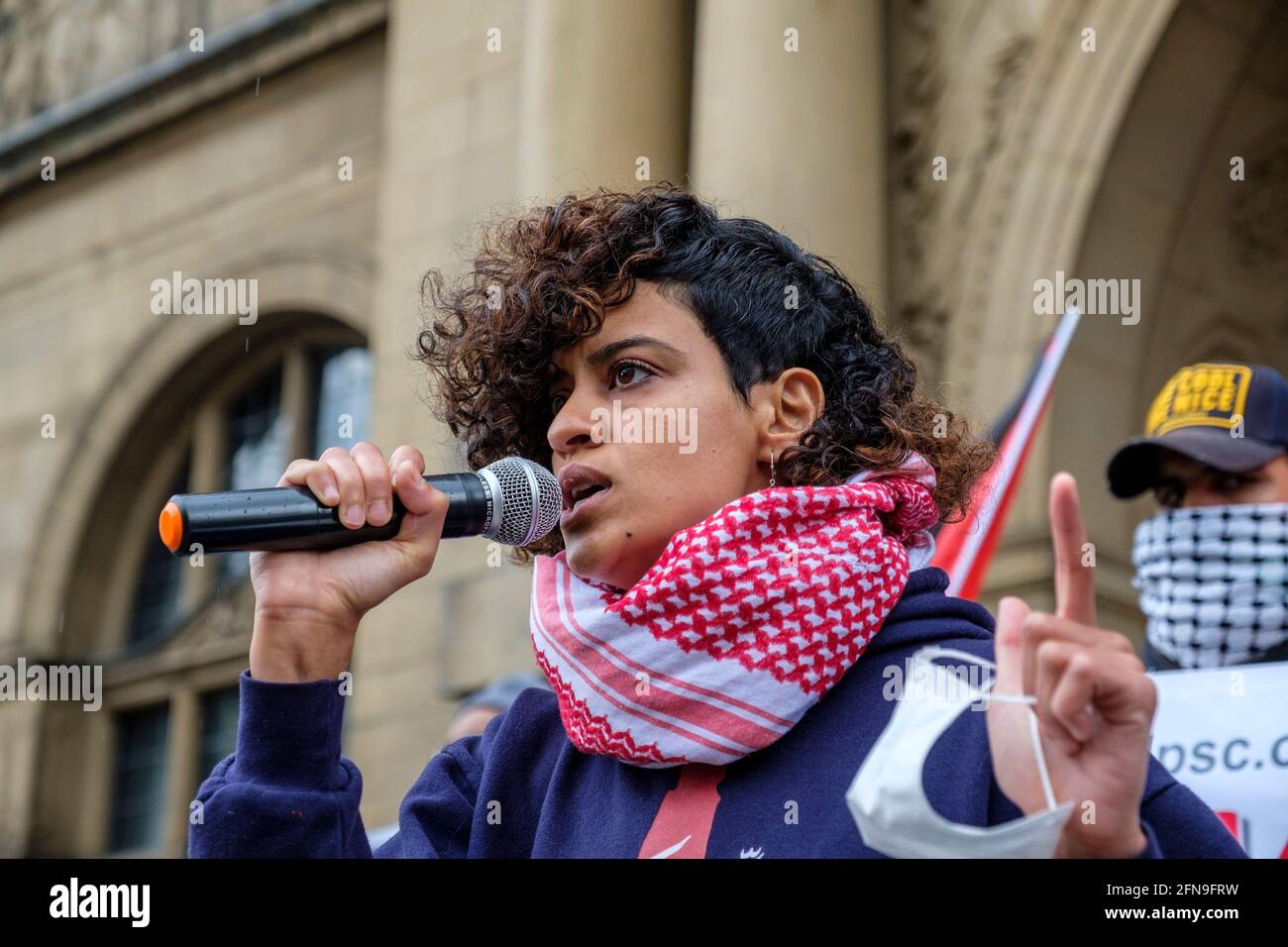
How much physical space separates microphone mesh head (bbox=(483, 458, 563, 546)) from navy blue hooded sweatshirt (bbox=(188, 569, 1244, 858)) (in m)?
0.30

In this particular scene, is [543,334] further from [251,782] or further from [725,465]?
[251,782]

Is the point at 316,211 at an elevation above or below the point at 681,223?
above

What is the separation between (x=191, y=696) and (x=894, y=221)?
22.5 ft

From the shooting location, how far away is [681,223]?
2.74m

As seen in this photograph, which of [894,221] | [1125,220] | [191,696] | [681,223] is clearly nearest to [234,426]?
[191,696]

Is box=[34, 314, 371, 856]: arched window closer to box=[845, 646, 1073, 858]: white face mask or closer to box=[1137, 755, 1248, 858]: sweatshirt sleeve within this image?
box=[1137, 755, 1248, 858]: sweatshirt sleeve

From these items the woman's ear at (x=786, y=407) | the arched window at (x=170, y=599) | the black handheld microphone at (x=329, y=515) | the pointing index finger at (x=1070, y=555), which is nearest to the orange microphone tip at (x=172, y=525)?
the black handheld microphone at (x=329, y=515)

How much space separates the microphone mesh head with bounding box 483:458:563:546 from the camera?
7.89 ft

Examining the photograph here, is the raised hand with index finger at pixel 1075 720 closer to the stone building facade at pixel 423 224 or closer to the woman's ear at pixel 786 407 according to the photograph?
the woman's ear at pixel 786 407

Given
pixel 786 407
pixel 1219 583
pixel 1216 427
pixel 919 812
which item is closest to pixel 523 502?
pixel 786 407

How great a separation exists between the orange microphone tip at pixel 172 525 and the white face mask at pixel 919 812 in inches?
33.3

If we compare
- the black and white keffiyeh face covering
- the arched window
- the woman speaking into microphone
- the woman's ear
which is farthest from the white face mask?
the arched window

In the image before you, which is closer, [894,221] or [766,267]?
[766,267]
